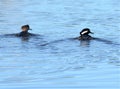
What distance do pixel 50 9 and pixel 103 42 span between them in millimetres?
11346

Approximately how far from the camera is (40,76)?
14.3 meters

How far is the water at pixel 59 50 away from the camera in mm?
13891

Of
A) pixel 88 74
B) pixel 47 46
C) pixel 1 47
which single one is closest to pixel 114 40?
pixel 47 46

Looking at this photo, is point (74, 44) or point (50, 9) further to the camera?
point (50, 9)

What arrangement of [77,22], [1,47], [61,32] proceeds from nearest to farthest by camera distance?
1. [1,47]
2. [61,32]
3. [77,22]

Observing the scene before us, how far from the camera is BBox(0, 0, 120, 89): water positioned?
13.9m

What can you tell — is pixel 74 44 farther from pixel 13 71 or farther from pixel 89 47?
pixel 13 71

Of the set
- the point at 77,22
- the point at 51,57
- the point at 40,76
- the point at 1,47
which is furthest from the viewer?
the point at 77,22

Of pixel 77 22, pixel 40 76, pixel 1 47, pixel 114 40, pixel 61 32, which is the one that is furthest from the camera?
pixel 77 22

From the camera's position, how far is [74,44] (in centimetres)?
1961

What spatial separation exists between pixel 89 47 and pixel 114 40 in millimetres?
1558

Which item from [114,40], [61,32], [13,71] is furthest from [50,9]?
[13,71]

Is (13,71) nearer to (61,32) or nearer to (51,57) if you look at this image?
(51,57)

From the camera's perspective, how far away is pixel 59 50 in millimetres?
18344
